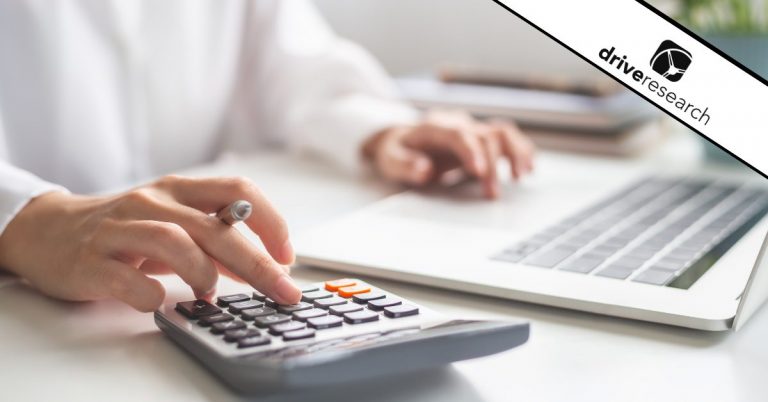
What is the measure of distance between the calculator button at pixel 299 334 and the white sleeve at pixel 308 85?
0.56 metres

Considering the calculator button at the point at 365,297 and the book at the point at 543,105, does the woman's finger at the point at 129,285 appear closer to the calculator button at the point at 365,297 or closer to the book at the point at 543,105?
the calculator button at the point at 365,297

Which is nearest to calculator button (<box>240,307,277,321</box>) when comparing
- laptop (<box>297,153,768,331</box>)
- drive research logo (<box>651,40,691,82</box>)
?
laptop (<box>297,153,768,331</box>)

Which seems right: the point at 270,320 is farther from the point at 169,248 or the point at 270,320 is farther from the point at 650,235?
the point at 650,235

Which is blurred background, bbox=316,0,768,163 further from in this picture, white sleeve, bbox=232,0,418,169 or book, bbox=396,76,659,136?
white sleeve, bbox=232,0,418,169

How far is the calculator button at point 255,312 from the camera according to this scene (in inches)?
17.6

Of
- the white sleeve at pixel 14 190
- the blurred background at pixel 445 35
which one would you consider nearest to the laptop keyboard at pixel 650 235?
the white sleeve at pixel 14 190

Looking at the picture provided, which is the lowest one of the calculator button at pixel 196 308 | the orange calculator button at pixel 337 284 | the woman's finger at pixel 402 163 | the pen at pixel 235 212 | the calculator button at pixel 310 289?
the calculator button at pixel 196 308

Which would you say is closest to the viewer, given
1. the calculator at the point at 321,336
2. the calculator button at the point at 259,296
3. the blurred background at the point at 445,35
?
the calculator at the point at 321,336

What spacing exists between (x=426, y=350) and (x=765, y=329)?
0.74 ft

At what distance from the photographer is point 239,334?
1.38 feet

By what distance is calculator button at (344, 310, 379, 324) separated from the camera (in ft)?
1.45

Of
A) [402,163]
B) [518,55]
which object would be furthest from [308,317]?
[518,55]

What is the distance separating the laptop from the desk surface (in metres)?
0.01

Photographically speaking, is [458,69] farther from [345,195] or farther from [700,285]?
[700,285]
